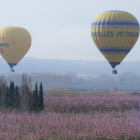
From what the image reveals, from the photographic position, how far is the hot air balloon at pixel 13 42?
5434 cm

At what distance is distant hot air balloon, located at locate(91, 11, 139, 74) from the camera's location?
4222cm

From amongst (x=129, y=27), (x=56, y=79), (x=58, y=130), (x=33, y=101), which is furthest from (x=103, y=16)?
(x=56, y=79)

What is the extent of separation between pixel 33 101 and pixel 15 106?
280cm

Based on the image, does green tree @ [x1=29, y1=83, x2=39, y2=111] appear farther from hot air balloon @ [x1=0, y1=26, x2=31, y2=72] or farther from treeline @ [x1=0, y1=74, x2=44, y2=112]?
hot air balloon @ [x1=0, y1=26, x2=31, y2=72]

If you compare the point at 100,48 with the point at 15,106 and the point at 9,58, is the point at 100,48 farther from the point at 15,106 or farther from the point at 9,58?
the point at 9,58

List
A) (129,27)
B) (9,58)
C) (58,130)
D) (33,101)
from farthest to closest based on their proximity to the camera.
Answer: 1. (9,58)
2. (129,27)
3. (33,101)
4. (58,130)

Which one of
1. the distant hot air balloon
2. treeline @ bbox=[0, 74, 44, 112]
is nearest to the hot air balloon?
the distant hot air balloon

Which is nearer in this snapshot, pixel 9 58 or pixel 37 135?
pixel 37 135

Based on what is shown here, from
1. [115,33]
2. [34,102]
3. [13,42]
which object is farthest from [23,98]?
[13,42]

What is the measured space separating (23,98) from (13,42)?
804 inches

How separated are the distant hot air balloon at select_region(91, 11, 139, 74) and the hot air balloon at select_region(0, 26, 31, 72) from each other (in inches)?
601

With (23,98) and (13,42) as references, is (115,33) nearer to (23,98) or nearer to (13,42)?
(23,98)

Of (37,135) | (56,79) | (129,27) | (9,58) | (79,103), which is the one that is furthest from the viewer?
(56,79)

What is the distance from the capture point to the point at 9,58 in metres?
55.5
